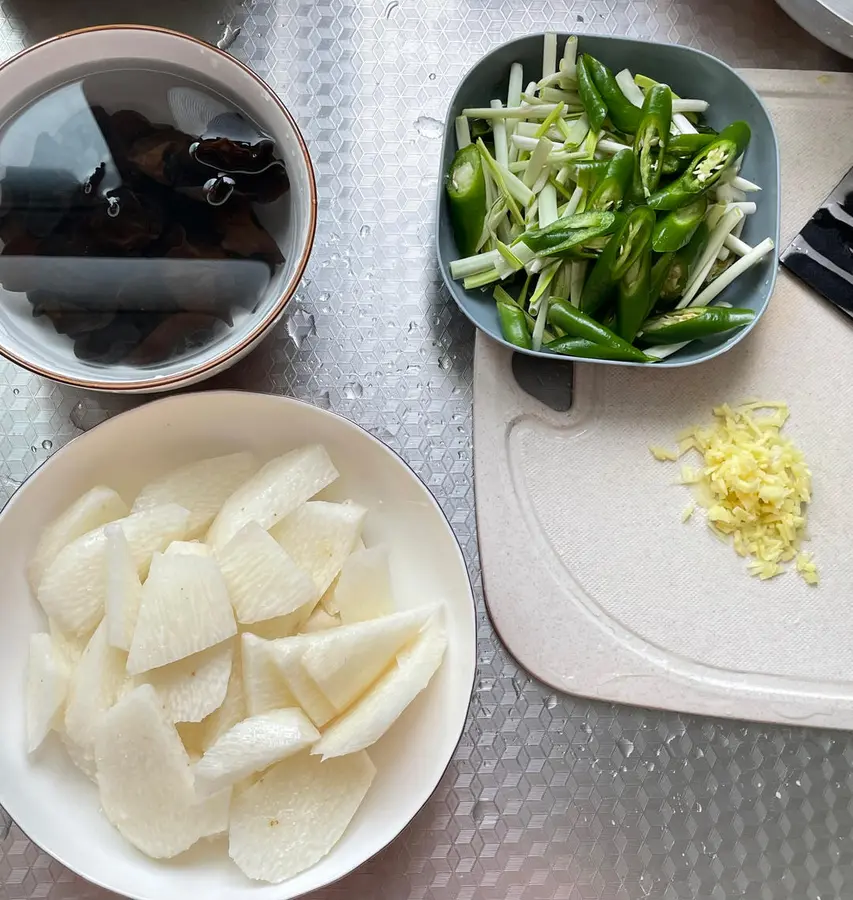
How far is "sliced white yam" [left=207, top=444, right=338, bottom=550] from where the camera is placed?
76 cm

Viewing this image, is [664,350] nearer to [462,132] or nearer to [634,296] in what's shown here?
[634,296]

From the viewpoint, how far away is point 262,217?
77cm

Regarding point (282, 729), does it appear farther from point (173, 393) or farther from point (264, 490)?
point (173, 393)

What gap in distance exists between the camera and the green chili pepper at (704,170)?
85cm

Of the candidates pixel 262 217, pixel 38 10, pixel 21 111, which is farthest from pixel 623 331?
pixel 38 10

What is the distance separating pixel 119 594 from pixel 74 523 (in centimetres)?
11

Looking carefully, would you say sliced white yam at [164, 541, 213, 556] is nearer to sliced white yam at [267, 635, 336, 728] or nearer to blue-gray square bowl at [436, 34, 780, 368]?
sliced white yam at [267, 635, 336, 728]

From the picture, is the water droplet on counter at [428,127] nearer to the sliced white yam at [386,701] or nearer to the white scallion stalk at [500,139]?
the white scallion stalk at [500,139]

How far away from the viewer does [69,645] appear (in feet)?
2.54

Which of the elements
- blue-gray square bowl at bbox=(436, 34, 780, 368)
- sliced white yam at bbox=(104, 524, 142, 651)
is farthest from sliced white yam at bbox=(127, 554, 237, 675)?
blue-gray square bowl at bbox=(436, 34, 780, 368)

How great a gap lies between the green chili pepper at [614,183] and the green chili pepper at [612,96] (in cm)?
5

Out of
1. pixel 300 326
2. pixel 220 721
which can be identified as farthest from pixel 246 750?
pixel 300 326

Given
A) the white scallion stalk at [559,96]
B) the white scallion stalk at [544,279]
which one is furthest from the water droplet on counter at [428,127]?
the white scallion stalk at [544,279]

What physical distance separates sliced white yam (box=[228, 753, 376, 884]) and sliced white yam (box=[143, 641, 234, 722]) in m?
0.09
